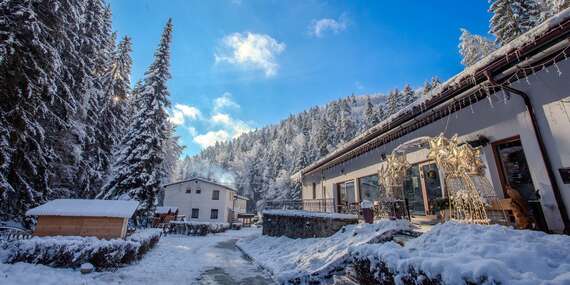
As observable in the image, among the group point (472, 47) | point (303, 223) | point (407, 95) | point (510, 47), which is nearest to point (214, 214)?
point (303, 223)

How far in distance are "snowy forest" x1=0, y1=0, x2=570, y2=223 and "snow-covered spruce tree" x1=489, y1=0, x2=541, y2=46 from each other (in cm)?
6

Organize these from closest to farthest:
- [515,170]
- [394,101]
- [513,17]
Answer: [515,170] → [513,17] → [394,101]

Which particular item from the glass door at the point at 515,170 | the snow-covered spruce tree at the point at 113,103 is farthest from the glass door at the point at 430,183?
the snow-covered spruce tree at the point at 113,103

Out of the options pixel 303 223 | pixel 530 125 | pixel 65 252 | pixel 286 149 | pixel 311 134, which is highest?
pixel 311 134

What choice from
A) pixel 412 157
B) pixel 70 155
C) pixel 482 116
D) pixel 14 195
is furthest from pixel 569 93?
pixel 70 155

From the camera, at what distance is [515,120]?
6.18 meters

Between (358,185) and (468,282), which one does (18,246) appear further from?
(358,185)

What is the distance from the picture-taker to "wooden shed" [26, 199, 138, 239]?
31.8 feet

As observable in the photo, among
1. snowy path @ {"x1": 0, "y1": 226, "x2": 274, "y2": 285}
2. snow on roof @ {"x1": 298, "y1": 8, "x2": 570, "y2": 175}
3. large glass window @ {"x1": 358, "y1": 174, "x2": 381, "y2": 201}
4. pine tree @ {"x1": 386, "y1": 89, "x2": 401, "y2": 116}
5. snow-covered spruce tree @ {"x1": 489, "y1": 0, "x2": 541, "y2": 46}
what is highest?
pine tree @ {"x1": 386, "y1": 89, "x2": 401, "y2": 116}

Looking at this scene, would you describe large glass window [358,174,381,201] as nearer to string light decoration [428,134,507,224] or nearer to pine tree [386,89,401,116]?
string light decoration [428,134,507,224]

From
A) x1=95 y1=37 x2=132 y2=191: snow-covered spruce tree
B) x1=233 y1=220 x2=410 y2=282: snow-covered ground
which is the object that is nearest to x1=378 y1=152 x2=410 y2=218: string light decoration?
x1=233 y1=220 x2=410 y2=282: snow-covered ground

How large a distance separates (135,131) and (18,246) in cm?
1353

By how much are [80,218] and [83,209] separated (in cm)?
36

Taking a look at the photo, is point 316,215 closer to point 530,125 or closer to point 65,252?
point 530,125
